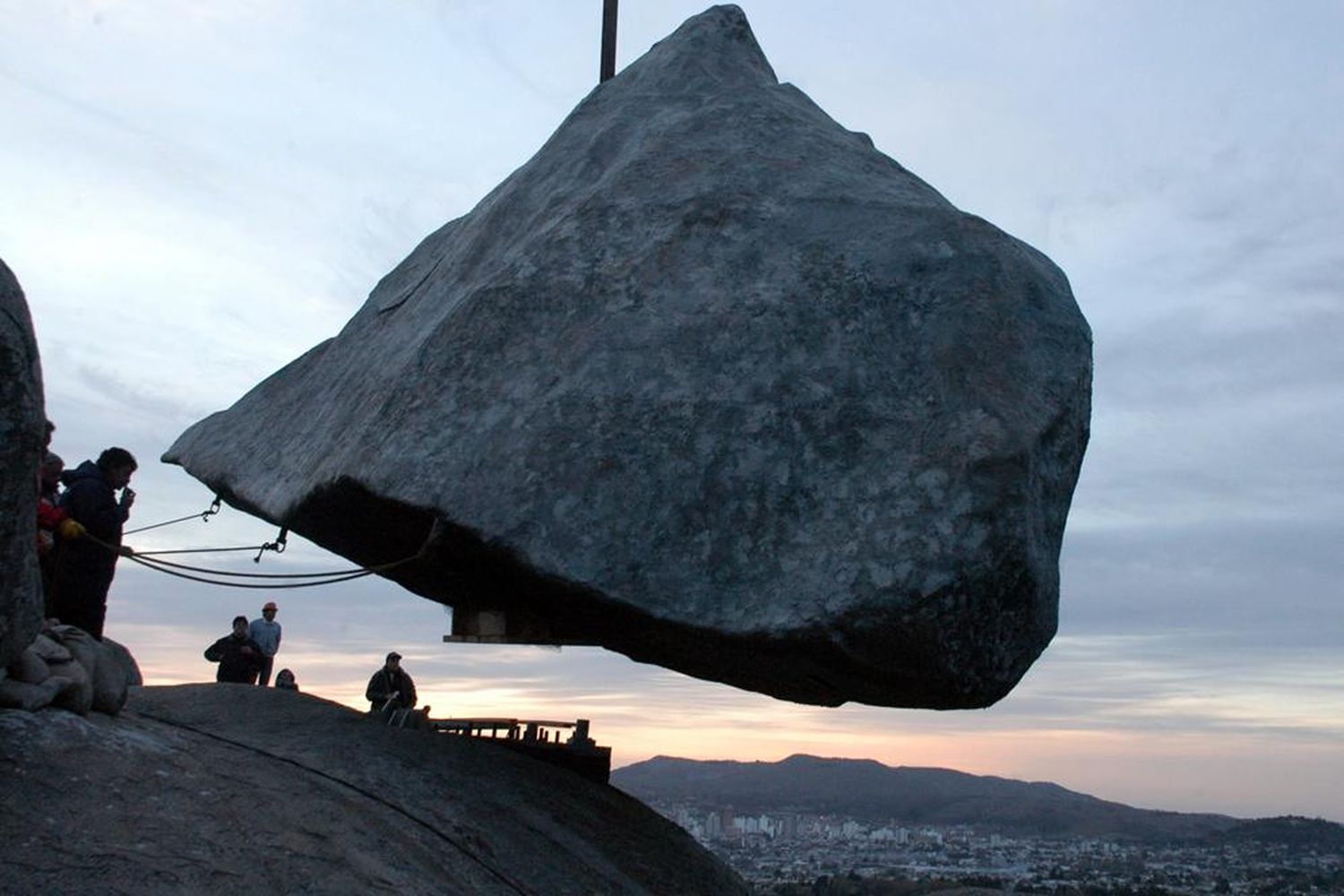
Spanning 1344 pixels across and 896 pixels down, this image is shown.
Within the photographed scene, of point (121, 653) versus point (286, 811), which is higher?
point (121, 653)

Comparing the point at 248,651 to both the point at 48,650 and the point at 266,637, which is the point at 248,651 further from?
the point at 48,650

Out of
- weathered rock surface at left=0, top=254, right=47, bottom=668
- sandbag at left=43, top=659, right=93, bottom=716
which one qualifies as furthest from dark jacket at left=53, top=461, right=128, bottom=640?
weathered rock surface at left=0, top=254, right=47, bottom=668

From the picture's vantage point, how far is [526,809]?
805cm

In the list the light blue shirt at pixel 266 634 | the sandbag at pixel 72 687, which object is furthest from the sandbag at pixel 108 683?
the light blue shirt at pixel 266 634

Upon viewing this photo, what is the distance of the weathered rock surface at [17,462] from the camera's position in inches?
232

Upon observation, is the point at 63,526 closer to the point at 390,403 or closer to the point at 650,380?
the point at 390,403

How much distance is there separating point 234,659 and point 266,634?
737 millimetres

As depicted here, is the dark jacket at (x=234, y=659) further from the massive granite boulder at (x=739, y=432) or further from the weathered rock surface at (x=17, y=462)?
the weathered rock surface at (x=17, y=462)

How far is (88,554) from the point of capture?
26.7 ft

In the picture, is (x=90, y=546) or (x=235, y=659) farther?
(x=235, y=659)

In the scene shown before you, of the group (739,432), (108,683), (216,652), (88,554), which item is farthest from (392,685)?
(739,432)

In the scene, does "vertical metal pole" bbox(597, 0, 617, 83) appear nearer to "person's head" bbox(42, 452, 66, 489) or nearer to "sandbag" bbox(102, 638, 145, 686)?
"person's head" bbox(42, 452, 66, 489)

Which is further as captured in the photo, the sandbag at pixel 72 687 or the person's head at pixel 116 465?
the person's head at pixel 116 465

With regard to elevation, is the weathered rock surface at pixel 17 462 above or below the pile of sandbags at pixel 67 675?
above
